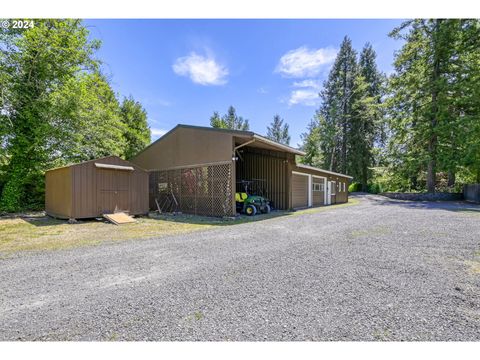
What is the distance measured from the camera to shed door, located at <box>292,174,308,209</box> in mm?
13805

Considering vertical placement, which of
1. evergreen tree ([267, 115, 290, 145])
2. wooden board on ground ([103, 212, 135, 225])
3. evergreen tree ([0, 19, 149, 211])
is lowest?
wooden board on ground ([103, 212, 135, 225])

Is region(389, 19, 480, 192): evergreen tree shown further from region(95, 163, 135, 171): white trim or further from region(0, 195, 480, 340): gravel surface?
region(95, 163, 135, 171): white trim

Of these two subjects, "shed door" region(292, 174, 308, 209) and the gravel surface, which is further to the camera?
"shed door" region(292, 174, 308, 209)

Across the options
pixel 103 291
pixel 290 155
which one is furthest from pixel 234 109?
pixel 103 291

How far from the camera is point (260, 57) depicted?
13.2 m

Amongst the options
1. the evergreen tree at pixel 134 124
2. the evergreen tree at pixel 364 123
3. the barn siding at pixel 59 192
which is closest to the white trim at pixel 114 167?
the barn siding at pixel 59 192

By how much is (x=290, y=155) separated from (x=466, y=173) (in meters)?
16.2

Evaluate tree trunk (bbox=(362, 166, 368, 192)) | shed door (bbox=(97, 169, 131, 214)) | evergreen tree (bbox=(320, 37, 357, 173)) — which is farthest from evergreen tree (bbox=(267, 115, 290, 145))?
shed door (bbox=(97, 169, 131, 214))

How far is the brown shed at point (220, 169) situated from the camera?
10188 mm

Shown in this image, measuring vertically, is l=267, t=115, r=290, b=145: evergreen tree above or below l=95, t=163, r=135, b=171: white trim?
above

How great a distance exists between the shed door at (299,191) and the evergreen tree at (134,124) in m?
13.8

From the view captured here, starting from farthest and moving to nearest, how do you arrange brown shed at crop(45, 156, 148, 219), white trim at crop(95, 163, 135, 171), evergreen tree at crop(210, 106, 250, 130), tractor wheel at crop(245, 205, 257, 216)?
evergreen tree at crop(210, 106, 250, 130), tractor wheel at crop(245, 205, 257, 216), white trim at crop(95, 163, 135, 171), brown shed at crop(45, 156, 148, 219)

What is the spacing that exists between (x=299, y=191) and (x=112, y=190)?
32.6 feet

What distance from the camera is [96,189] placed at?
30.5 ft
